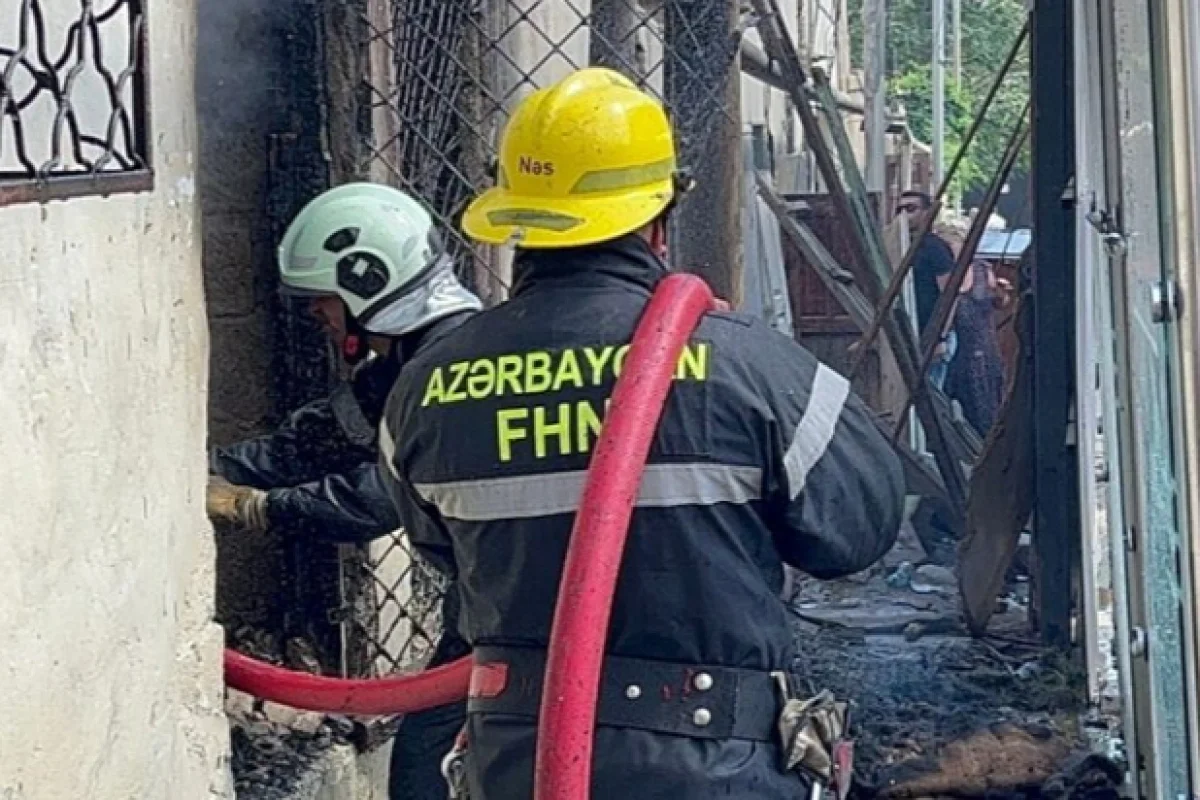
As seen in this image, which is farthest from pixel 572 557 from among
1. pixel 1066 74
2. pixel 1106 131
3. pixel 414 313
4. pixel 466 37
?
pixel 1066 74

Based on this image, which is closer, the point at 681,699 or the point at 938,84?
the point at 681,699

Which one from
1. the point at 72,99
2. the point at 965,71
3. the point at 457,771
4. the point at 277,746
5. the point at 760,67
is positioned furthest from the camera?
the point at 965,71

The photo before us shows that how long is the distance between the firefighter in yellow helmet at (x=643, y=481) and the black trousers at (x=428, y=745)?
1.21m

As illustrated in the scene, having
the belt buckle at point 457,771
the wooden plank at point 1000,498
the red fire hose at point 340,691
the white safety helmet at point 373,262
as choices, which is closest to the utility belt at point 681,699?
the belt buckle at point 457,771

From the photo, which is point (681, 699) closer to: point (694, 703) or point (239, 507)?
point (694, 703)

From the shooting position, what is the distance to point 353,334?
13.0ft

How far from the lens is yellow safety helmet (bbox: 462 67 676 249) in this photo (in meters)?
2.92

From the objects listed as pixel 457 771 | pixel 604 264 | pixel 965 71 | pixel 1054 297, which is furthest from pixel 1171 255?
pixel 965 71

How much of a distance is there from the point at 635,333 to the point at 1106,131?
1822 mm

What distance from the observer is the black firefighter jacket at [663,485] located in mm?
2785

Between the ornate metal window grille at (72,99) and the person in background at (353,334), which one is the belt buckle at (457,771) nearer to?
the person in background at (353,334)

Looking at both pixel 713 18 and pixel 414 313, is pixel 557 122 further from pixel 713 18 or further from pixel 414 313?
pixel 713 18

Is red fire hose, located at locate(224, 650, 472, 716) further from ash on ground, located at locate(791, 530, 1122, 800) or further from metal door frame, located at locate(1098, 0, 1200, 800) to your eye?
ash on ground, located at locate(791, 530, 1122, 800)

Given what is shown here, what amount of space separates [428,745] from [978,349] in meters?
7.77
